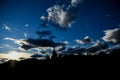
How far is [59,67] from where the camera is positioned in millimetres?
100938

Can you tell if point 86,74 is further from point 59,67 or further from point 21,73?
point 21,73

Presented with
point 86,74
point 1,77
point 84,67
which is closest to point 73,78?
point 86,74

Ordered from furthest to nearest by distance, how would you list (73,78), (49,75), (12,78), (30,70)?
(30,70)
(12,78)
(49,75)
(73,78)

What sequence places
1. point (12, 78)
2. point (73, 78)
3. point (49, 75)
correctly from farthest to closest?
point (12, 78), point (49, 75), point (73, 78)

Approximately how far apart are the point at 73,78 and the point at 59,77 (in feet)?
24.8

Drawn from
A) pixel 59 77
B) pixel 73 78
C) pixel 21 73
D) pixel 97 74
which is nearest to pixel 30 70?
pixel 21 73

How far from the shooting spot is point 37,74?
101m

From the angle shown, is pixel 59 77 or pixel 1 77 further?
pixel 1 77

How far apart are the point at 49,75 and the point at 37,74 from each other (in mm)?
9953

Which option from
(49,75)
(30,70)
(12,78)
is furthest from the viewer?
(30,70)

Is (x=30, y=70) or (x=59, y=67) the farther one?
(x=30, y=70)

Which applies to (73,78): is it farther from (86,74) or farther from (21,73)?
(21,73)

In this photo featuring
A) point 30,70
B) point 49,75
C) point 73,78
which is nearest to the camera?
point 73,78

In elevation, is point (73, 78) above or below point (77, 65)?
below
